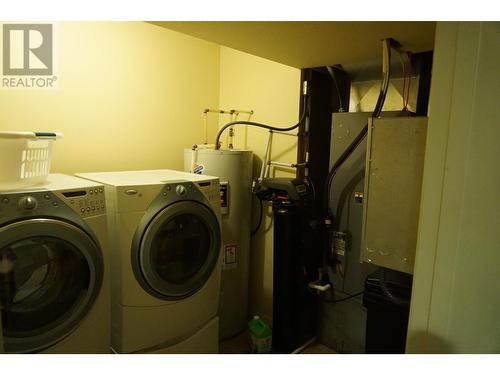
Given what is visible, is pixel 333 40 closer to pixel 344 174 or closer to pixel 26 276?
pixel 344 174

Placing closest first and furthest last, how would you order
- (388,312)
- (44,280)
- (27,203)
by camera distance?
(27,203) → (44,280) → (388,312)

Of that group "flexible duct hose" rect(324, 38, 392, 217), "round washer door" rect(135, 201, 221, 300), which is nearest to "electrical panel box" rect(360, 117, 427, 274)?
"flexible duct hose" rect(324, 38, 392, 217)

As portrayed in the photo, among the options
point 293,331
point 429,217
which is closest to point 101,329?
point 293,331

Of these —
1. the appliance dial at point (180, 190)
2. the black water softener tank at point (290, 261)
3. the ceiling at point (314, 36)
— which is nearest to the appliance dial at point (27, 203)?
the appliance dial at point (180, 190)

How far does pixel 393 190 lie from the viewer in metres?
1.36

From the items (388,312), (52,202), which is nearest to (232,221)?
→ (388,312)

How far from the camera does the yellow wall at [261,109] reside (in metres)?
2.39

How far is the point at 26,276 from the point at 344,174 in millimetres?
1724

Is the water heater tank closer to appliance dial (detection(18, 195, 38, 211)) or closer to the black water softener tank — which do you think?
the black water softener tank

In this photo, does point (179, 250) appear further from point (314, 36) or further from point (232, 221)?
point (314, 36)

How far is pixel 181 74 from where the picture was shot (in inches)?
102

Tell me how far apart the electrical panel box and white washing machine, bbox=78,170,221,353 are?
35.0 inches

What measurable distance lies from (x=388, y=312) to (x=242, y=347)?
1.10 meters

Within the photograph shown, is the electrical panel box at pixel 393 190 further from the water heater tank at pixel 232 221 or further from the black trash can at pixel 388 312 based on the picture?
the water heater tank at pixel 232 221
